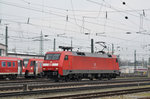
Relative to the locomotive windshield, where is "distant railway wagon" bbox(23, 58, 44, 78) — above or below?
below

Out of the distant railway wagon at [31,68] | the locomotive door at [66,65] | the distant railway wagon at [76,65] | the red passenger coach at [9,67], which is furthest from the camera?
the distant railway wagon at [31,68]

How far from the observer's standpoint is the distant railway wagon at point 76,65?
3322 centimetres

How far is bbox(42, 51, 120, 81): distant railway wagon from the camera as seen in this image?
33.2 m

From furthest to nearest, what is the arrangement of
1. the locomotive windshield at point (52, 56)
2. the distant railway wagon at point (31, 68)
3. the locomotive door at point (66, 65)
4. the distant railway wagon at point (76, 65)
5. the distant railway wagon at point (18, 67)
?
1. the distant railway wagon at point (31, 68)
2. the distant railway wagon at point (18, 67)
3. the locomotive windshield at point (52, 56)
4. the locomotive door at point (66, 65)
5. the distant railway wagon at point (76, 65)

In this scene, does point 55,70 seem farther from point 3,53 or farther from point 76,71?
point 3,53

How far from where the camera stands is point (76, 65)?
35219 millimetres

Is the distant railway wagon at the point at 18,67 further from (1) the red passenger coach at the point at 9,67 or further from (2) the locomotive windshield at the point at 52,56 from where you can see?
(2) the locomotive windshield at the point at 52,56

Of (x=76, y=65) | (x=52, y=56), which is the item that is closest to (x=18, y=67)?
(x=52, y=56)

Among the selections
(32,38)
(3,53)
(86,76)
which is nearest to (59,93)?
(86,76)

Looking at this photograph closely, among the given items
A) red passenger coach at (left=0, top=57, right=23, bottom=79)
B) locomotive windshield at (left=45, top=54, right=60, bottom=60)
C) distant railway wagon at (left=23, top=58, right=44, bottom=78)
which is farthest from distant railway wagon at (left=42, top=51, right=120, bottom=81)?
distant railway wagon at (left=23, top=58, right=44, bottom=78)

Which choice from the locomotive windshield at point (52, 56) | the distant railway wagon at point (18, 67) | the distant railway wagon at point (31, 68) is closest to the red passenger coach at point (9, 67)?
the distant railway wagon at point (18, 67)

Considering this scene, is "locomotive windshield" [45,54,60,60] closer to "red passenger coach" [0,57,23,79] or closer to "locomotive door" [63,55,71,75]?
"locomotive door" [63,55,71,75]

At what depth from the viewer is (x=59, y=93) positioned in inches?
834

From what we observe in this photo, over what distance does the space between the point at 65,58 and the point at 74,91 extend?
11173 millimetres
